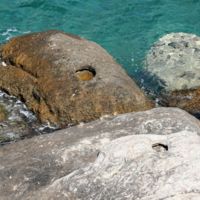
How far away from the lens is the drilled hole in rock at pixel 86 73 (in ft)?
28.3

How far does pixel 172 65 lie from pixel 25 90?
3.47 metres

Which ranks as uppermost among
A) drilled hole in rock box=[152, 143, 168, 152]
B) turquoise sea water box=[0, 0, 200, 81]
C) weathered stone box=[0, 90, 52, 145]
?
drilled hole in rock box=[152, 143, 168, 152]

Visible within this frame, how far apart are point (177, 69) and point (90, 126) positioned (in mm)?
4676

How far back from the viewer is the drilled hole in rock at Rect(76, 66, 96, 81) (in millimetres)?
8633

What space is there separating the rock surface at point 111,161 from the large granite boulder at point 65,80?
1586mm

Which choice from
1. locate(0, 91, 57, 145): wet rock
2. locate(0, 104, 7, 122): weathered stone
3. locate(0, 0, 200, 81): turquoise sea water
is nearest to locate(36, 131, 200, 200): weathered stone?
locate(0, 91, 57, 145): wet rock

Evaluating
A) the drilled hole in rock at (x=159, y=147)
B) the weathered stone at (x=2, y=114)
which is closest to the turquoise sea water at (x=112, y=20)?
the weathered stone at (x=2, y=114)

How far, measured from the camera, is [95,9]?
541 inches

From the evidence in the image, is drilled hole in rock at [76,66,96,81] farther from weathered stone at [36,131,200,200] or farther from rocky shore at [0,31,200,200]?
weathered stone at [36,131,200,200]

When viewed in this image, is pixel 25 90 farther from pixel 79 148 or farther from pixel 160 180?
pixel 160 180

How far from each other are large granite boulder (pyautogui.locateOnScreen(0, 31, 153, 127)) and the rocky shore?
2 cm

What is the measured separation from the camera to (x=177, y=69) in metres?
10.8

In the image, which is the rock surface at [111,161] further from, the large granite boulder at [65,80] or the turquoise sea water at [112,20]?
the turquoise sea water at [112,20]

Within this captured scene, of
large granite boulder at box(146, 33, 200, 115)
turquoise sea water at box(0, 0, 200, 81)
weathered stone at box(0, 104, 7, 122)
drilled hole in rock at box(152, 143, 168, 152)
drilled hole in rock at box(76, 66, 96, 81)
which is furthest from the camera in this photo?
turquoise sea water at box(0, 0, 200, 81)
